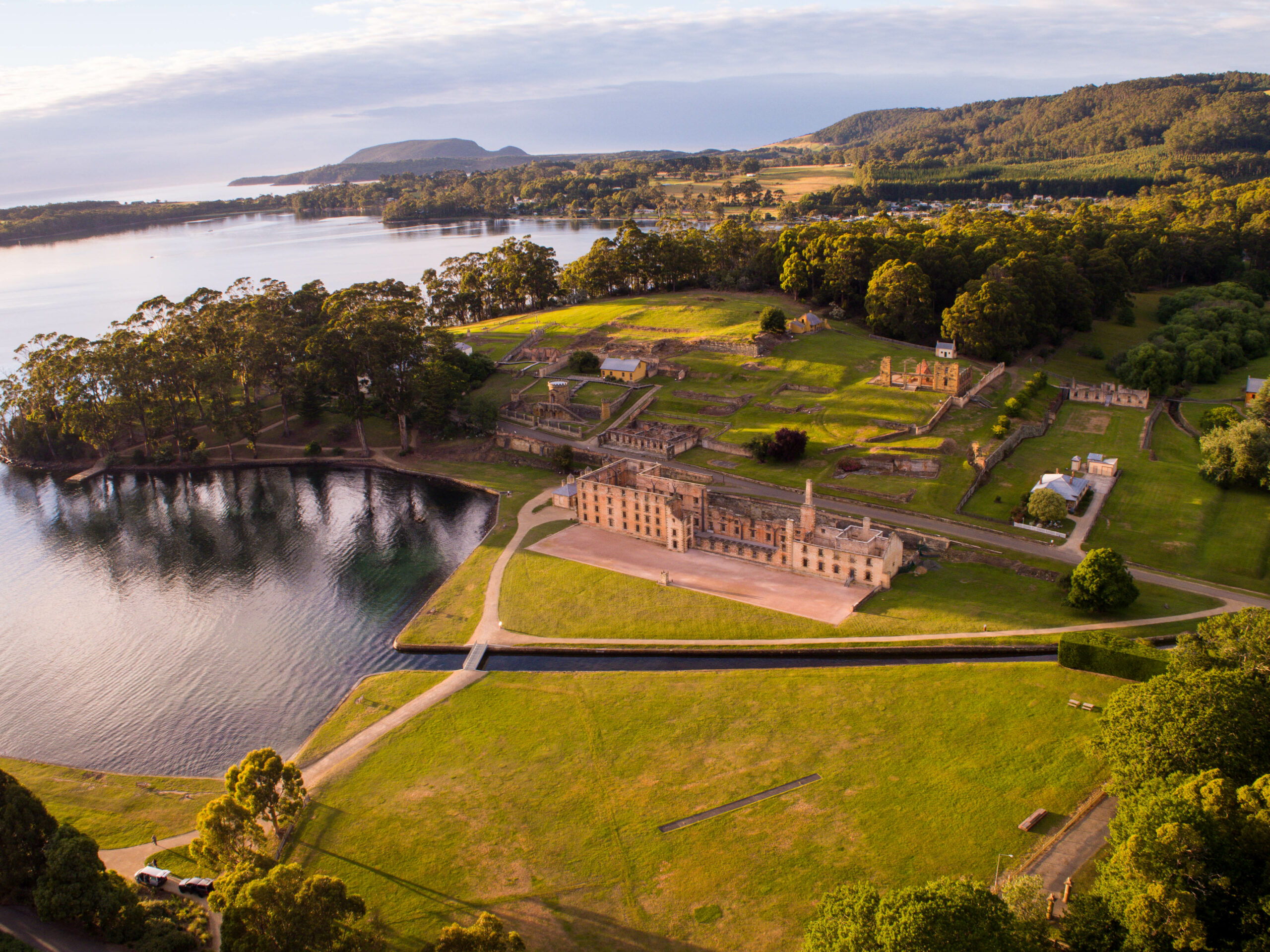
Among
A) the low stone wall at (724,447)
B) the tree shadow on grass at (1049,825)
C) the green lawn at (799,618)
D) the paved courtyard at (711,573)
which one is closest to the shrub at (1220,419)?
the green lawn at (799,618)

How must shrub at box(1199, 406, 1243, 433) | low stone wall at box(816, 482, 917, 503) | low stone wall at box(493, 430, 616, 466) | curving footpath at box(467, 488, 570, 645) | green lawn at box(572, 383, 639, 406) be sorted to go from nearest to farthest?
curving footpath at box(467, 488, 570, 645), low stone wall at box(816, 482, 917, 503), shrub at box(1199, 406, 1243, 433), low stone wall at box(493, 430, 616, 466), green lawn at box(572, 383, 639, 406)

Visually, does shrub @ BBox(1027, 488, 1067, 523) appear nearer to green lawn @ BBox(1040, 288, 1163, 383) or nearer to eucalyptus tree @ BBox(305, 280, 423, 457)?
green lawn @ BBox(1040, 288, 1163, 383)

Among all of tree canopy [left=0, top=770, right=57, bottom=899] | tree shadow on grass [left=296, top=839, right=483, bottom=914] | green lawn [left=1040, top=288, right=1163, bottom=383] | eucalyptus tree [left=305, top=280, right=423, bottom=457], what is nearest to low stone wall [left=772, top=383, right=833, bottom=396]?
green lawn [left=1040, top=288, right=1163, bottom=383]

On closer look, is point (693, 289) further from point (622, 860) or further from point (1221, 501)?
point (622, 860)

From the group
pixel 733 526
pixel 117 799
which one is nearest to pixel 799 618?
pixel 733 526

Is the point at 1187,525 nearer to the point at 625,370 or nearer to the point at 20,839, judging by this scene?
the point at 625,370

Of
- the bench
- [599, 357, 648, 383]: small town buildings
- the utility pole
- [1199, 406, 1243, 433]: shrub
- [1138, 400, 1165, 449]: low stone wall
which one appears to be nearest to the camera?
the utility pole

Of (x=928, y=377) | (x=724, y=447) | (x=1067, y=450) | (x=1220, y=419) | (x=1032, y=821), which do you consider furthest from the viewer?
(x=928, y=377)
